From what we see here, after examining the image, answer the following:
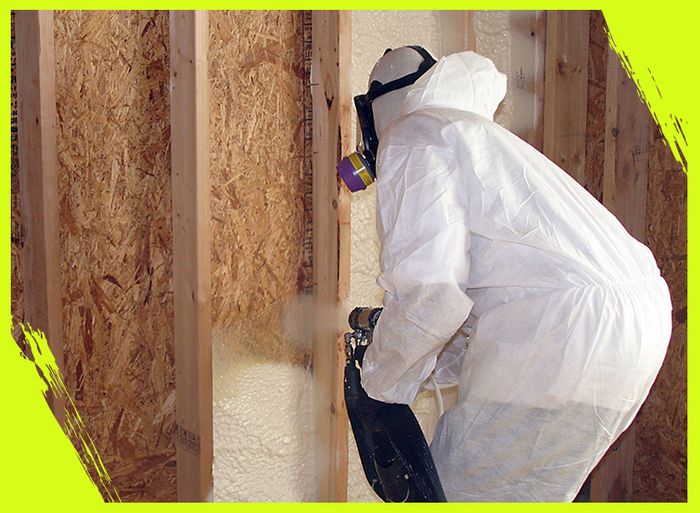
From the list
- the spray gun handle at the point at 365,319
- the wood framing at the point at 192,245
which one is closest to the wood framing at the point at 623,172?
the spray gun handle at the point at 365,319

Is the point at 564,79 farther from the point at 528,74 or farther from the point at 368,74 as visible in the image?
the point at 368,74

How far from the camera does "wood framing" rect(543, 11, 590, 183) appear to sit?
8.71 ft

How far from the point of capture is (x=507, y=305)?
1.53 metres

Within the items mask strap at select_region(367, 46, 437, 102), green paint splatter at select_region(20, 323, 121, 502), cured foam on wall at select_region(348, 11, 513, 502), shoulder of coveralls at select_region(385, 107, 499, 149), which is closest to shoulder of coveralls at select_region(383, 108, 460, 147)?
shoulder of coveralls at select_region(385, 107, 499, 149)

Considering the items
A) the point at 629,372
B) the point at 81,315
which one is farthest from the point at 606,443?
the point at 81,315

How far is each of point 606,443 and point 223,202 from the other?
120cm

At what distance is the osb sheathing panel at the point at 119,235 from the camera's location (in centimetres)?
186

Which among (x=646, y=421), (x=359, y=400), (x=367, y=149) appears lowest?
(x=646, y=421)

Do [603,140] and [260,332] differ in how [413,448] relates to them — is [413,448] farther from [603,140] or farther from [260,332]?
[603,140]

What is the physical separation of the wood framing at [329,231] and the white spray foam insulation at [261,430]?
0.05m

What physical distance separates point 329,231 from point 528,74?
3.65 ft

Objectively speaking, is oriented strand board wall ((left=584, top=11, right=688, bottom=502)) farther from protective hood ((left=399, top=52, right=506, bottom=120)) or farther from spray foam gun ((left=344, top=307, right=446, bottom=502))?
spray foam gun ((left=344, top=307, right=446, bottom=502))

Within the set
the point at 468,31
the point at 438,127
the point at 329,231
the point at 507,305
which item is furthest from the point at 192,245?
the point at 468,31

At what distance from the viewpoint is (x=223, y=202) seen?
6.75 ft
